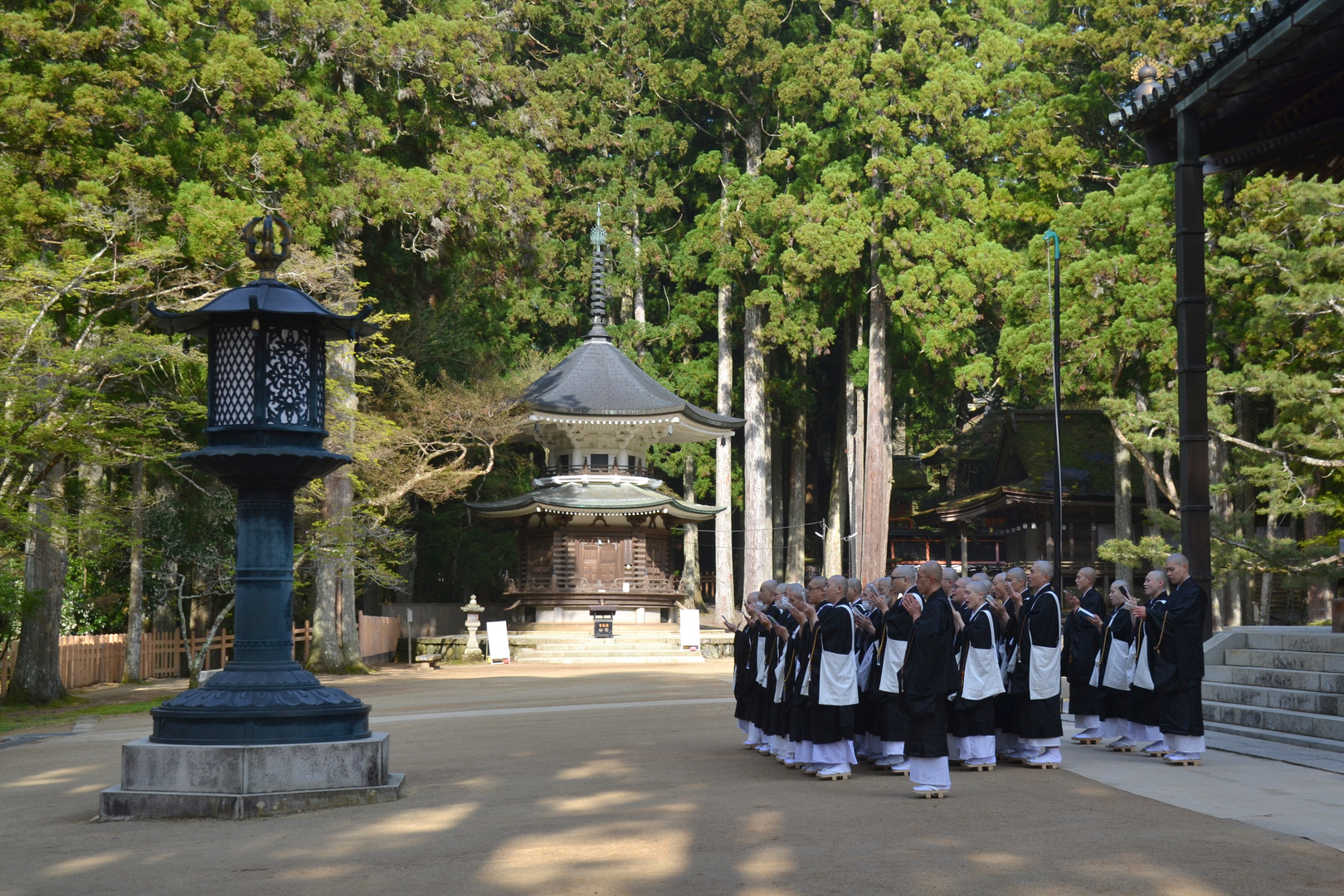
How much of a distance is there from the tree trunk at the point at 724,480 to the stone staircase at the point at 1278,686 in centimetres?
2092

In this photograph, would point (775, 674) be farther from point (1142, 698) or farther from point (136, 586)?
point (136, 586)

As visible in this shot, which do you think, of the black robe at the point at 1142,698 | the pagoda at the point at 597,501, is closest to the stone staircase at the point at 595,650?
the pagoda at the point at 597,501

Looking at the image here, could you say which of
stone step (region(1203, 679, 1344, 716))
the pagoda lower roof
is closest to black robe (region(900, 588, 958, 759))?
stone step (region(1203, 679, 1344, 716))

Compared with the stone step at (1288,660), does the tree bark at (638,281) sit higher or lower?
higher

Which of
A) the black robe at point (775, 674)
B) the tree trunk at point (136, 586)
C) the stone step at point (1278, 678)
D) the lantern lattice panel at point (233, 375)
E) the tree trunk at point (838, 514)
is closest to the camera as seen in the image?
the lantern lattice panel at point (233, 375)

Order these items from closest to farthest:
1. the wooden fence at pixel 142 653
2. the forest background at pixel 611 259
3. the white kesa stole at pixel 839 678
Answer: the white kesa stole at pixel 839 678 → the forest background at pixel 611 259 → the wooden fence at pixel 142 653

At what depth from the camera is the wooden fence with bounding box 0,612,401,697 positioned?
18.8 meters

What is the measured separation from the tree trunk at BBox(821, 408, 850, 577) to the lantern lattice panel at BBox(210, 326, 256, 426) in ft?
90.4

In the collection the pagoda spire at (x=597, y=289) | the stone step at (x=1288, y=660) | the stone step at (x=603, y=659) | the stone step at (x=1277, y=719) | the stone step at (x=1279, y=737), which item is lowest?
the stone step at (x=603, y=659)

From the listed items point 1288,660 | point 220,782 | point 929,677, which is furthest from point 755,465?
point 220,782

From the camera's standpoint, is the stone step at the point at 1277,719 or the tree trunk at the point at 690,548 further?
the tree trunk at the point at 690,548

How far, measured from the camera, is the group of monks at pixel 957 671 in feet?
28.0

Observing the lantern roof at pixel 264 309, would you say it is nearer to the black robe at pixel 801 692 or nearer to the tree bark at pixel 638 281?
the black robe at pixel 801 692

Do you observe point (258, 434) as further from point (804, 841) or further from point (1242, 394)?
point (1242, 394)
